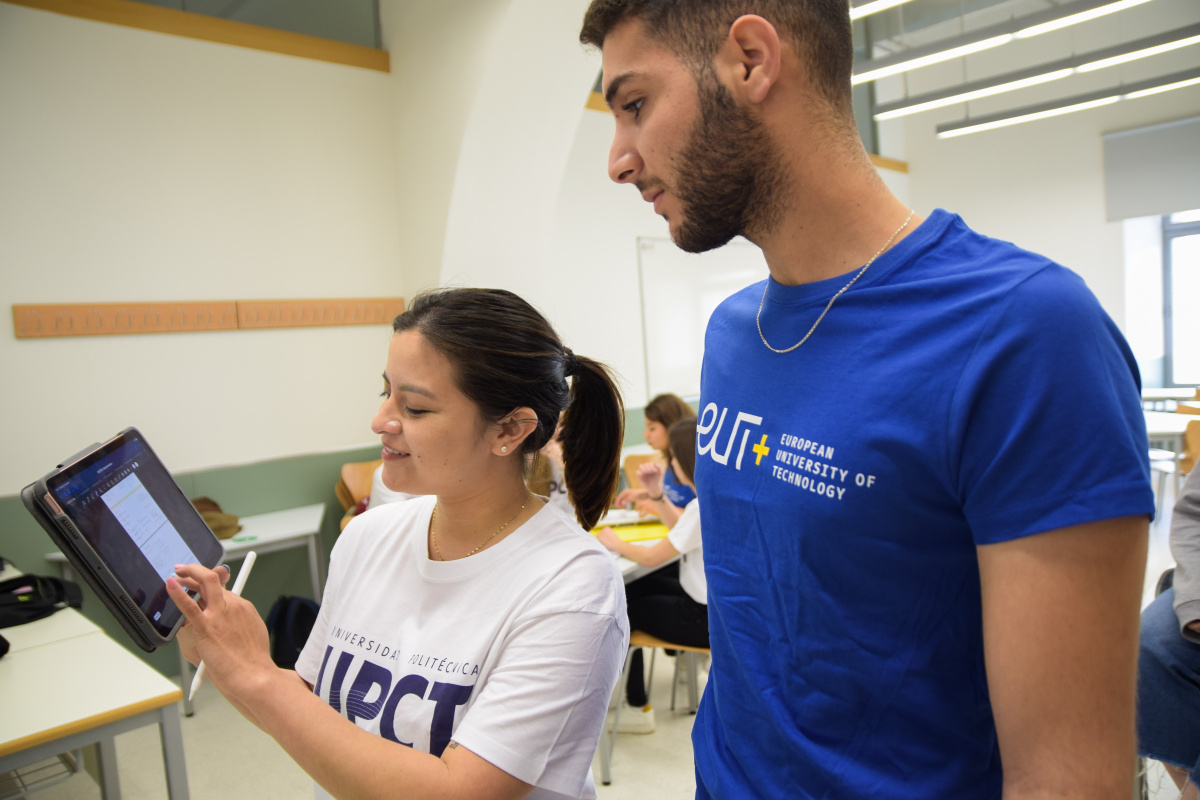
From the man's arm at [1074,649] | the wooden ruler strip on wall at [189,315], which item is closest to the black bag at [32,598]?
the wooden ruler strip on wall at [189,315]

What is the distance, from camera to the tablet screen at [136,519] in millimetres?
988

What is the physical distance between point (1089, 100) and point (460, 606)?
6.78 metres

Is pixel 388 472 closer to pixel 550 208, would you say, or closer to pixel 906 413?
pixel 906 413

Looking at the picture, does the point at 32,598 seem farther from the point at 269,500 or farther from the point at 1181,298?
the point at 1181,298

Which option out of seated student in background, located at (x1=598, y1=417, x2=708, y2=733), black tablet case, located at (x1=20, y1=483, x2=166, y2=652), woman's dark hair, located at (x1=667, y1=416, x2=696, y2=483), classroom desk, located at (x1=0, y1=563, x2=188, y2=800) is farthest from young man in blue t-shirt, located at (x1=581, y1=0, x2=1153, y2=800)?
woman's dark hair, located at (x1=667, y1=416, x2=696, y2=483)

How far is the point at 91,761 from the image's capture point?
7.92 ft

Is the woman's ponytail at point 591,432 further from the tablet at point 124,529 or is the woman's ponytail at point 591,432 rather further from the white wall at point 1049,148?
the white wall at point 1049,148

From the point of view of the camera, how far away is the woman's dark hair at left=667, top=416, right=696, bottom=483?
2.92 metres

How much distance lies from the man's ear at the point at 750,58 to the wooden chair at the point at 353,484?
3792 millimetres

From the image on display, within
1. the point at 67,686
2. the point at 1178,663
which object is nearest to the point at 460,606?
the point at 67,686

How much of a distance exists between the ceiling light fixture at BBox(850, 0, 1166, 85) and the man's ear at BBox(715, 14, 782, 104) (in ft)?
11.8

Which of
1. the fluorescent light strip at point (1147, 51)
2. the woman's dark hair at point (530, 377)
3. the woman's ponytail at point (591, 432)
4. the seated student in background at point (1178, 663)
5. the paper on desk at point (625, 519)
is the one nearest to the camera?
the woman's dark hair at point (530, 377)

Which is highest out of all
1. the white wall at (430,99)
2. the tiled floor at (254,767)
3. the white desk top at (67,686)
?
the white wall at (430,99)

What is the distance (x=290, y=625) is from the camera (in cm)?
255
